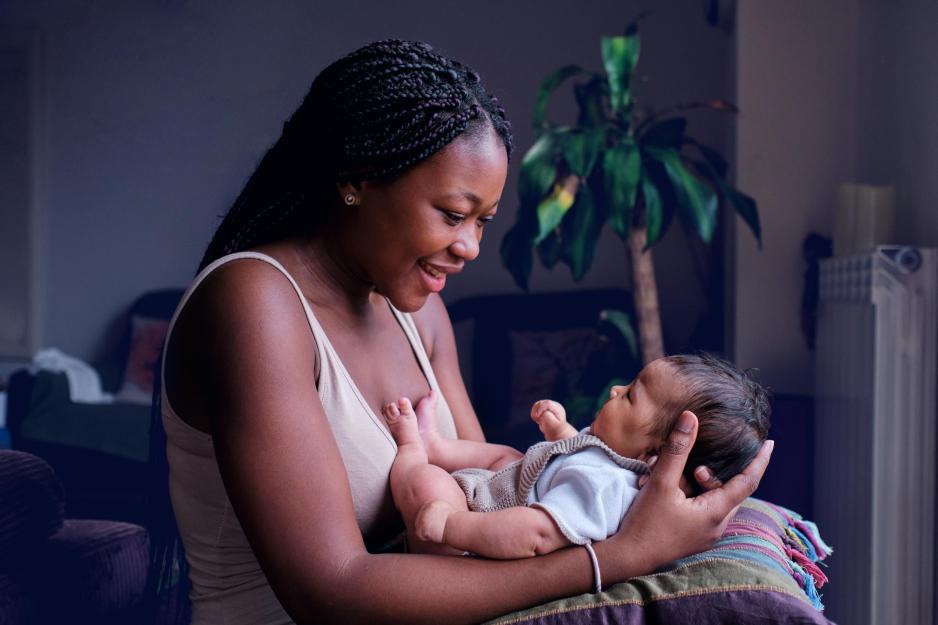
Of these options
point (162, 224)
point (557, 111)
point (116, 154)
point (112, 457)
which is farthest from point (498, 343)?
point (116, 154)

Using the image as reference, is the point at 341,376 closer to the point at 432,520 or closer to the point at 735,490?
the point at 432,520

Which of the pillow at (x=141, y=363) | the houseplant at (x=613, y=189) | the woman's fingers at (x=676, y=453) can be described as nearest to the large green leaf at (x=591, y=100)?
the houseplant at (x=613, y=189)

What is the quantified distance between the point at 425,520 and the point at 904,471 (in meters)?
1.54

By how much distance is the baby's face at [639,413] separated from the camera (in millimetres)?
1134

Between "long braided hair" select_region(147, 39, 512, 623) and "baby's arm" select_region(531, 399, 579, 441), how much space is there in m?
0.39

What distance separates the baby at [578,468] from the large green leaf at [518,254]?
1635mm

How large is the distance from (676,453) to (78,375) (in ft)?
14.1

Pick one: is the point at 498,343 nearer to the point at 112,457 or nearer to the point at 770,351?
the point at 770,351

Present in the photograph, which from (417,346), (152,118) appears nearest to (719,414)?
(417,346)

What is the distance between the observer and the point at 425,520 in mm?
994

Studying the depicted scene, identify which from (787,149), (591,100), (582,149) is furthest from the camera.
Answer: (787,149)

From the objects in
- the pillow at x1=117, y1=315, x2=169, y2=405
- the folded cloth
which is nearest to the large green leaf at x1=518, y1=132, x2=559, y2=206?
the pillow at x1=117, y1=315, x2=169, y2=405

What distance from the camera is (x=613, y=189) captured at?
2.54 m

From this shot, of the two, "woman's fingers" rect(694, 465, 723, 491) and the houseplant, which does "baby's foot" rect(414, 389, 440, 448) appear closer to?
"woman's fingers" rect(694, 465, 723, 491)
